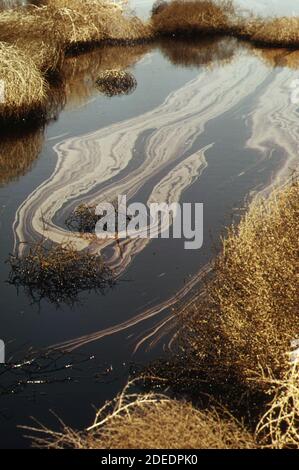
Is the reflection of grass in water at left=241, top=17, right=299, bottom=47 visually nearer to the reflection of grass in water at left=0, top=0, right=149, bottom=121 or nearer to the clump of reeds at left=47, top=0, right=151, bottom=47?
the clump of reeds at left=47, top=0, right=151, bottom=47

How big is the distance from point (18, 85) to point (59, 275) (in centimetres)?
703

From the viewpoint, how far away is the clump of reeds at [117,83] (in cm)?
1765

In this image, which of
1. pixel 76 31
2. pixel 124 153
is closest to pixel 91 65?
pixel 76 31

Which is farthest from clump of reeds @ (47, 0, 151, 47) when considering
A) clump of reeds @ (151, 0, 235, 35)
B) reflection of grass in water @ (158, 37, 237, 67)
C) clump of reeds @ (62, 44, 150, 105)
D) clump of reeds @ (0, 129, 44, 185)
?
clump of reeds @ (0, 129, 44, 185)

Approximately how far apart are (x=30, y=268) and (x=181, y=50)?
14143 millimetres

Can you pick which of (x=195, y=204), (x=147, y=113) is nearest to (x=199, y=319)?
(x=195, y=204)

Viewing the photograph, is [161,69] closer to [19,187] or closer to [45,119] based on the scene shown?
[45,119]

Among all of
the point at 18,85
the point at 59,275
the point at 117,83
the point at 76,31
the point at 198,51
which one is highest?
the point at 76,31

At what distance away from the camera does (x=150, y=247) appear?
10109mm

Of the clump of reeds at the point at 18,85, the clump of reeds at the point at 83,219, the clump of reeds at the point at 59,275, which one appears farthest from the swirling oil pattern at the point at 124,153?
the clump of reeds at the point at 18,85

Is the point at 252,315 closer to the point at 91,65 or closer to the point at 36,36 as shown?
the point at 36,36

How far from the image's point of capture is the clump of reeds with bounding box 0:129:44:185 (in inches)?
519

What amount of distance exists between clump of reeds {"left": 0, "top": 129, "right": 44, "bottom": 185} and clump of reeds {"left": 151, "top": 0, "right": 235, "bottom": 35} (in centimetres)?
933

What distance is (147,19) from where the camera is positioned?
75.0ft
